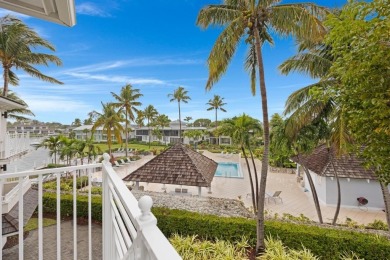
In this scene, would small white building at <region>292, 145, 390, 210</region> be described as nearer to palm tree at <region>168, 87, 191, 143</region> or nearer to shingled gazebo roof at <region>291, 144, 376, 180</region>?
shingled gazebo roof at <region>291, 144, 376, 180</region>

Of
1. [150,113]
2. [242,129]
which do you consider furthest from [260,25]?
[150,113]

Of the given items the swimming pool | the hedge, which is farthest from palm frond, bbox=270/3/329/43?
the swimming pool

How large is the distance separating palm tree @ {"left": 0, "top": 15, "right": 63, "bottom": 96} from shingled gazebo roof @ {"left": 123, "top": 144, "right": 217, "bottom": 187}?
→ 10536 mm

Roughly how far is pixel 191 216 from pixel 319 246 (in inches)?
168

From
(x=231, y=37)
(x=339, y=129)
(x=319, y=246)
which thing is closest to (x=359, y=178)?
(x=339, y=129)

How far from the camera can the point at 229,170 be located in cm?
2330

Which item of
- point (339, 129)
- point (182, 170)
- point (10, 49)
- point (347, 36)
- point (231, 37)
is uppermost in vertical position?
point (10, 49)

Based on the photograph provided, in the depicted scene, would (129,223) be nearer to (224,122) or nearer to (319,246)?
(319,246)

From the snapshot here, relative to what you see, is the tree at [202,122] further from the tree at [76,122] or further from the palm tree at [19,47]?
the palm tree at [19,47]

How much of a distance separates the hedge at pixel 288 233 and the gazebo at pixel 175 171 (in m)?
3.39

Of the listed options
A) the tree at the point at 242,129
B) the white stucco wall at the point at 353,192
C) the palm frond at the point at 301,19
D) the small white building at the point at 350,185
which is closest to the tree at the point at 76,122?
the tree at the point at 242,129

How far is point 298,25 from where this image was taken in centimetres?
664

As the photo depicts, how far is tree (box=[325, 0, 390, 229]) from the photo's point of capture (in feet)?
11.3

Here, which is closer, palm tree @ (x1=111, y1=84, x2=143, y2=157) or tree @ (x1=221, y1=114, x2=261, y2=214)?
tree @ (x1=221, y1=114, x2=261, y2=214)
